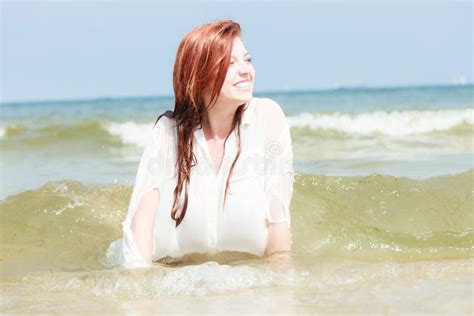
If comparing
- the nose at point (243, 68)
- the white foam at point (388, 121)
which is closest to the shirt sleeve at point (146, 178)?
the nose at point (243, 68)

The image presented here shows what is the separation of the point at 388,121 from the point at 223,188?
13.7m

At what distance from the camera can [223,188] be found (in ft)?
13.2

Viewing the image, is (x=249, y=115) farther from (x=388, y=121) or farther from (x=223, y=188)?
(x=388, y=121)

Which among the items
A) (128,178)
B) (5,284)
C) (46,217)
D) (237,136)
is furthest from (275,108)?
(128,178)

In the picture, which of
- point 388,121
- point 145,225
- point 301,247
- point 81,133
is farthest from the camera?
point 388,121

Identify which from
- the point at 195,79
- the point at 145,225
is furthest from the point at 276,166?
the point at 145,225

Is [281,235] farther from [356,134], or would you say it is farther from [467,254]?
[356,134]

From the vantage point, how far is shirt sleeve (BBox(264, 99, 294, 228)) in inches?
160

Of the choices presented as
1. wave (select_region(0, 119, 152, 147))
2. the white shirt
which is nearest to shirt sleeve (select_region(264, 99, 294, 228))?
the white shirt

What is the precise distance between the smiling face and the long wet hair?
4cm

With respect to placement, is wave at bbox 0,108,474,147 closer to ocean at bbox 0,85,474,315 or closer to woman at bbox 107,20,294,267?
ocean at bbox 0,85,474,315

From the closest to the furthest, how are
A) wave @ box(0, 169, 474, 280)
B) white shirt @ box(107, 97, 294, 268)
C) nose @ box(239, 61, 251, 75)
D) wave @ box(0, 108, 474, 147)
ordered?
nose @ box(239, 61, 251, 75)
white shirt @ box(107, 97, 294, 268)
wave @ box(0, 169, 474, 280)
wave @ box(0, 108, 474, 147)

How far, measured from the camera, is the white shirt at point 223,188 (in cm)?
402

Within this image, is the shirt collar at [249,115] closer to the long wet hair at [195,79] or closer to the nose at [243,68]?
the long wet hair at [195,79]
